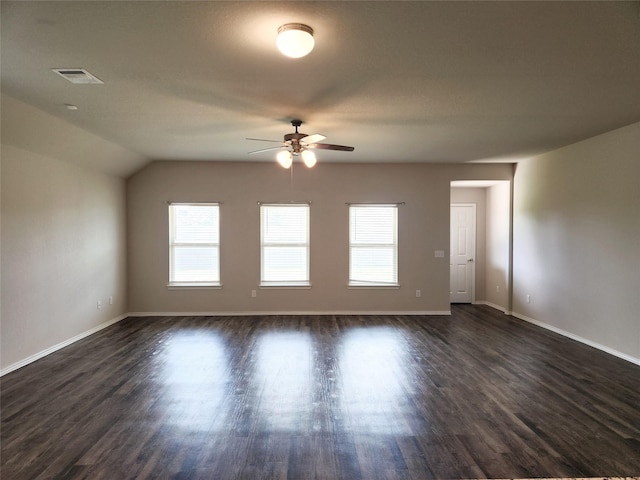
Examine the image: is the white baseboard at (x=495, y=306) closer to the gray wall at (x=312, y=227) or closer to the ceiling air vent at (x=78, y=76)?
the gray wall at (x=312, y=227)

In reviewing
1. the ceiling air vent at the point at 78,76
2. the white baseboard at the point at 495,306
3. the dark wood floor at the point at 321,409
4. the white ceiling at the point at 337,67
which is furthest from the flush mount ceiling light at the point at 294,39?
the white baseboard at the point at 495,306

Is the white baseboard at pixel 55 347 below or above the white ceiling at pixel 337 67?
below

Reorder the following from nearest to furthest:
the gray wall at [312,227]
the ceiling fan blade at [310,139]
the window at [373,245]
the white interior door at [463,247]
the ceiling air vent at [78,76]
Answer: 1. the ceiling air vent at [78,76]
2. the ceiling fan blade at [310,139]
3. the gray wall at [312,227]
4. the window at [373,245]
5. the white interior door at [463,247]

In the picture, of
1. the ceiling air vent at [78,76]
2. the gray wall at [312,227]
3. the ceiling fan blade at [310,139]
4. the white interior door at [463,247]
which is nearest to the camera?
the ceiling air vent at [78,76]

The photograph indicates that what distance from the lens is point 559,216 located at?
5.05 m

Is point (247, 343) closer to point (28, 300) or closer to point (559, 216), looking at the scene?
point (28, 300)

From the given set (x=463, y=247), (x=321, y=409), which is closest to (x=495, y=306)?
(x=463, y=247)

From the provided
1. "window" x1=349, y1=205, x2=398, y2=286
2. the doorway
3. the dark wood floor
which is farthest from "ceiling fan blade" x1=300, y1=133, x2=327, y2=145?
the doorway

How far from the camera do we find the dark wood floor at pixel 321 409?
216 centimetres

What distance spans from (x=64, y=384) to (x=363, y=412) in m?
2.88

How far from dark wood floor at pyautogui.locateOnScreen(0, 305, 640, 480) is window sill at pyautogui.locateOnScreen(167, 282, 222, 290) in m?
1.34

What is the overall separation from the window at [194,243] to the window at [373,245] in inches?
96.5

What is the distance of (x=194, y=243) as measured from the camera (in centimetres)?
610

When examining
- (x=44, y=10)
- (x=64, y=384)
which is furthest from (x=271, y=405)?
(x=44, y=10)
